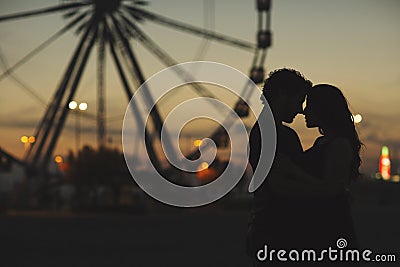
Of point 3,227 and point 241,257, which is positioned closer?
point 241,257

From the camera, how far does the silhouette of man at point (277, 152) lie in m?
4.95

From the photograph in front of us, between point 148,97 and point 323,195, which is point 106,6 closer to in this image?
point 148,97

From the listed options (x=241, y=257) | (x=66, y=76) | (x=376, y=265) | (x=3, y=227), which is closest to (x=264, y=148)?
(x=376, y=265)

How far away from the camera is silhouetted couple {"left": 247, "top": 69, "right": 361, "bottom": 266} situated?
490 centimetres

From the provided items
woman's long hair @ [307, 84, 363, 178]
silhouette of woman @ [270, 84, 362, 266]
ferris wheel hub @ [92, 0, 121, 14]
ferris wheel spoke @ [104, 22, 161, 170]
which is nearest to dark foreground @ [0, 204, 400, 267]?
woman's long hair @ [307, 84, 363, 178]

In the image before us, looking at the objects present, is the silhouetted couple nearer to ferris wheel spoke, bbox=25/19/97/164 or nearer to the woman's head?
the woman's head

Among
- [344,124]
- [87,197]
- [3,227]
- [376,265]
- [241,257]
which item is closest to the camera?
[344,124]

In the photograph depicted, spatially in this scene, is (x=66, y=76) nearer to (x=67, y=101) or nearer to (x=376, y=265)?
(x=67, y=101)

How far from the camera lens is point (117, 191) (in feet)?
192

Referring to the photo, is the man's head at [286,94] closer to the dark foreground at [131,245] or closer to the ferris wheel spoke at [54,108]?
the dark foreground at [131,245]

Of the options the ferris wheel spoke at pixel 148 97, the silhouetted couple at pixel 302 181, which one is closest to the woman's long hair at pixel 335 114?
the silhouetted couple at pixel 302 181

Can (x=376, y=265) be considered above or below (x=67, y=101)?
below

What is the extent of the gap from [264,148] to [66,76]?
43.8 metres

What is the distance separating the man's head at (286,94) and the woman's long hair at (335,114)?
0.26ft
